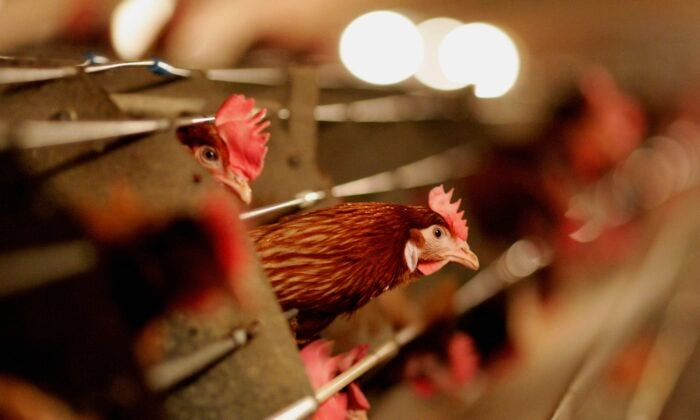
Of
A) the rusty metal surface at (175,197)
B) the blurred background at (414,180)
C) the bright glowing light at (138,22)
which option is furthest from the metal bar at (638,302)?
the bright glowing light at (138,22)

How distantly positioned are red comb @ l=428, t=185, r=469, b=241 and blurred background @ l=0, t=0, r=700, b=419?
0.18ft

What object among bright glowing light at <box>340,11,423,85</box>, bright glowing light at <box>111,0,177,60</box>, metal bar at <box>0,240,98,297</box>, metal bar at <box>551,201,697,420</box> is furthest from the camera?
bright glowing light at <box>340,11,423,85</box>

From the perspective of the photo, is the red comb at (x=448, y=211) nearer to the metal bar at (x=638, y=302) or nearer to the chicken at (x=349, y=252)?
the chicken at (x=349, y=252)

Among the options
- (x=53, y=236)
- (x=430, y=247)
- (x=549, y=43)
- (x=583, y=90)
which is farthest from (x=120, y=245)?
(x=549, y=43)

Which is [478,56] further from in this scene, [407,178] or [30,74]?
[30,74]

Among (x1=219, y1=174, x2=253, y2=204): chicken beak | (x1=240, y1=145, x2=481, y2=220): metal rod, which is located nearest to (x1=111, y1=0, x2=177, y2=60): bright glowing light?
(x1=240, y1=145, x2=481, y2=220): metal rod

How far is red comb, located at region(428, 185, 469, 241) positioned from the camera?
50 centimetres

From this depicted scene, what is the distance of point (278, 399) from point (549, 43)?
1619 mm

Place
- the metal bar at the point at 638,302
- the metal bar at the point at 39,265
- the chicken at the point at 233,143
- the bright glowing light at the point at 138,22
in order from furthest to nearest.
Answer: the bright glowing light at the point at 138,22 → the metal bar at the point at 638,302 → the chicken at the point at 233,143 → the metal bar at the point at 39,265

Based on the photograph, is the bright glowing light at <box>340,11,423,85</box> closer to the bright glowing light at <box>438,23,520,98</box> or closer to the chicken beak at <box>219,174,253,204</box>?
the bright glowing light at <box>438,23,520,98</box>

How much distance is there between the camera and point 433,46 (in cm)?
167

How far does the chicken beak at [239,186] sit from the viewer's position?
445 mm

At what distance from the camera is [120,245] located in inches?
13.8

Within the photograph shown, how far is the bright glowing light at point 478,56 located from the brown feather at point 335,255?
3.38ft
